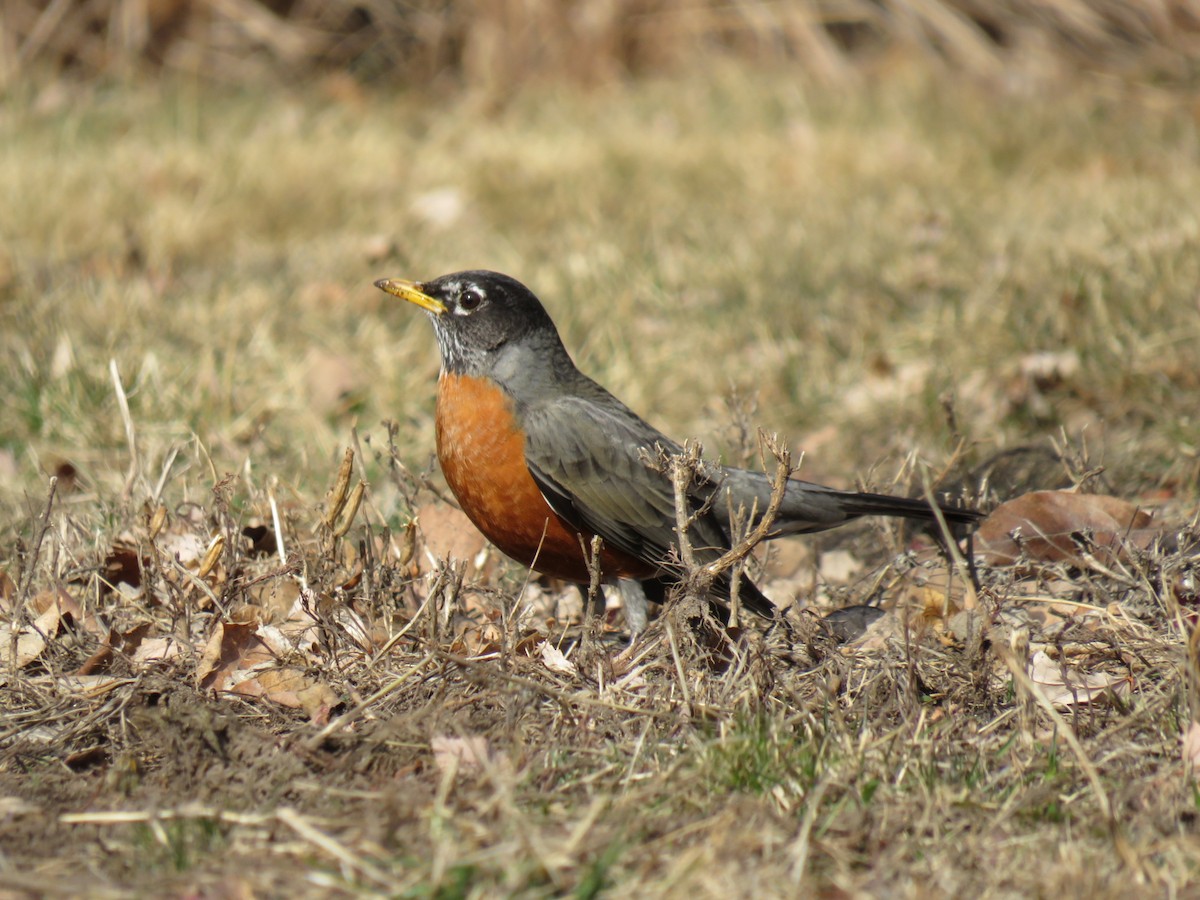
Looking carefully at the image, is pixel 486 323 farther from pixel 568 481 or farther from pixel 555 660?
pixel 555 660

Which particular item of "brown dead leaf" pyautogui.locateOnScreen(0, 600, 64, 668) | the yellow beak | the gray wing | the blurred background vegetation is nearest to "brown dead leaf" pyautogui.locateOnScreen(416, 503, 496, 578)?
the blurred background vegetation

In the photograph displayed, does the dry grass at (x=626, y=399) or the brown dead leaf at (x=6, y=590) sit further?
the brown dead leaf at (x=6, y=590)

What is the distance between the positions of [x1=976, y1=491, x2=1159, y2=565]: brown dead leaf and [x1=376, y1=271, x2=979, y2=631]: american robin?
0.42 ft

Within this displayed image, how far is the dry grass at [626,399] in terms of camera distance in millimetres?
2301

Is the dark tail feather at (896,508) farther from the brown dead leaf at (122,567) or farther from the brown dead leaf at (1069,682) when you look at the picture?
the brown dead leaf at (122,567)

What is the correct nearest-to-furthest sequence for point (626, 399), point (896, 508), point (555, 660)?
point (555, 660), point (896, 508), point (626, 399)

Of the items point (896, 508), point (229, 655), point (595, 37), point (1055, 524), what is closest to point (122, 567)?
point (229, 655)

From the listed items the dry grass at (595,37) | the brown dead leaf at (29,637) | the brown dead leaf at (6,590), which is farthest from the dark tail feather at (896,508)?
the dry grass at (595,37)

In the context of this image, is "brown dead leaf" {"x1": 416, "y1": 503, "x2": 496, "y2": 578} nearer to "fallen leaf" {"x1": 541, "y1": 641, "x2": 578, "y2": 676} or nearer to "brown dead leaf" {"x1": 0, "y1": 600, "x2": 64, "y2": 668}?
"fallen leaf" {"x1": 541, "y1": 641, "x2": 578, "y2": 676}

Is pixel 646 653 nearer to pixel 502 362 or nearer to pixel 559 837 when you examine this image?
pixel 559 837

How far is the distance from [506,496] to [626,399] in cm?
171

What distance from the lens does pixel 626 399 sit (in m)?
5.09

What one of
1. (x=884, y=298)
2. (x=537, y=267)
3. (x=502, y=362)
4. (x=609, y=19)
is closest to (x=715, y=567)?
(x=502, y=362)

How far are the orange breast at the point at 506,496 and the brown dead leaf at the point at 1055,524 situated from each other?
3.05 ft
